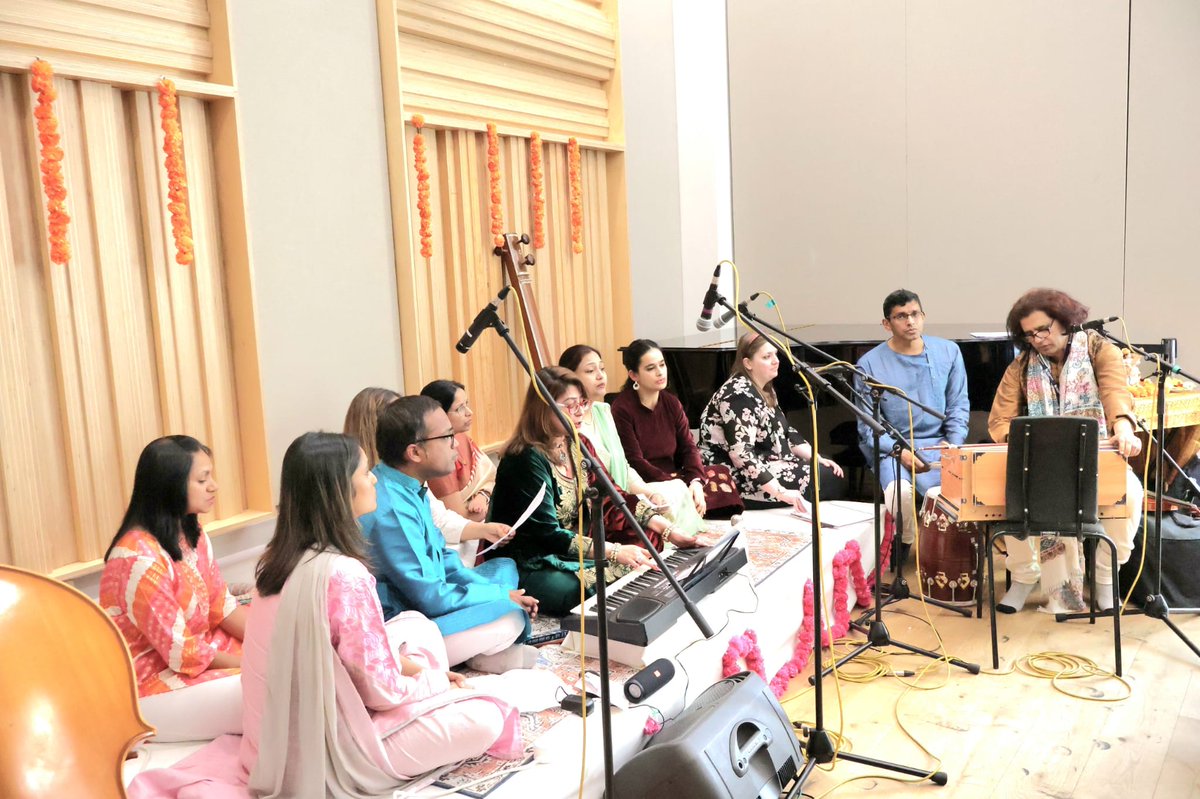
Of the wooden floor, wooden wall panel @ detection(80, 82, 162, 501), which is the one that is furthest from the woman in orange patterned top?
the wooden floor

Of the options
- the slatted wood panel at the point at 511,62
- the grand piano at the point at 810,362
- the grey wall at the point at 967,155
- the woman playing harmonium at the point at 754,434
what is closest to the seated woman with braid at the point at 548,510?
the woman playing harmonium at the point at 754,434

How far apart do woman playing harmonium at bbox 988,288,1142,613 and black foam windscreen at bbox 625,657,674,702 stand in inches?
83.2

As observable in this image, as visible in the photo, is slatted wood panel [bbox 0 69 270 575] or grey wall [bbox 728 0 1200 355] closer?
slatted wood panel [bbox 0 69 270 575]

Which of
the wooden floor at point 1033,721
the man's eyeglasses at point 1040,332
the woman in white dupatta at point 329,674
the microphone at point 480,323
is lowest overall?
the wooden floor at point 1033,721

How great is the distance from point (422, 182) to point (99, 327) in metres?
1.65

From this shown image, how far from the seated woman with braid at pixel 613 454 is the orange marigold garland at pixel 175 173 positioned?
1.63 meters

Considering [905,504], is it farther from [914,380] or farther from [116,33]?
[116,33]

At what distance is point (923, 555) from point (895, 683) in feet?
3.27

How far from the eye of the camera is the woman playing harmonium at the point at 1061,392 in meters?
4.38

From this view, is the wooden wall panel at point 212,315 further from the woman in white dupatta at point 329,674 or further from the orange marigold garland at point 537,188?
the orange marigold garland at point 537,188

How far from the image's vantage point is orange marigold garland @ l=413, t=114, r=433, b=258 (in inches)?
182

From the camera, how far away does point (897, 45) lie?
7.00 m

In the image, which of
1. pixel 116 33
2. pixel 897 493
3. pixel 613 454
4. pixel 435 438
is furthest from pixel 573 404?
pixel 116 33

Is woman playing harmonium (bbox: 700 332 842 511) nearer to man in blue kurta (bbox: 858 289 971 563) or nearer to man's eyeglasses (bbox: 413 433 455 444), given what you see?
man in blue kurta (bbox: 858 289 971 563)
